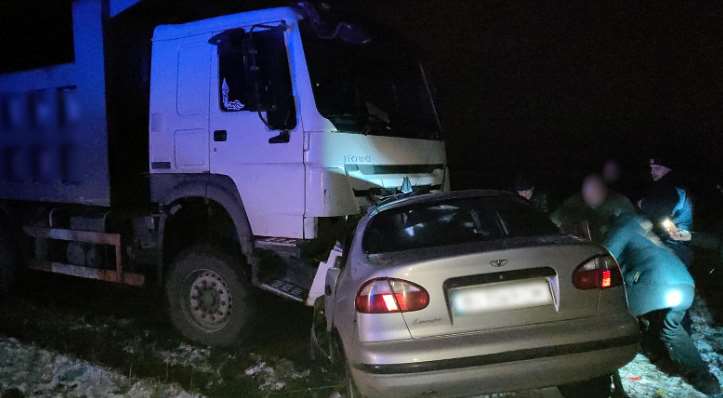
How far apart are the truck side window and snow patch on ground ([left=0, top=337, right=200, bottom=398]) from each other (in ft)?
7.46

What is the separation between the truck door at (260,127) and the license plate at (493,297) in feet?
6.20

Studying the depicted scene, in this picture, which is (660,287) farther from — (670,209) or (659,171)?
(659,171)

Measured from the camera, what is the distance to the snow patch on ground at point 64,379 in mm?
4305

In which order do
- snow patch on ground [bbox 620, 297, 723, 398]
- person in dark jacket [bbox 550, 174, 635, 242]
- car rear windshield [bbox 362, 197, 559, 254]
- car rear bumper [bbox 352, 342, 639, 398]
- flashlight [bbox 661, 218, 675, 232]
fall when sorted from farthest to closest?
1. flashlight [bbox 661, 218, 675, 232]
2. person in dark jacket [bbox 550, 174, 635, 242]
3. snow patch on ground [bbox 620, 297, 723, 398]
4. car rear windshield [bbox 362, 197, 559, 254]
5. car rear bumper [bbox 352, 342, 639, 398]

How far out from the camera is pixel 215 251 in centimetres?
527

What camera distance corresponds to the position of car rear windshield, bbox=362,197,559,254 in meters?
3.76

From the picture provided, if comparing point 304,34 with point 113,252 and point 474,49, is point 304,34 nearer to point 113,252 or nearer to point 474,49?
point 113,252

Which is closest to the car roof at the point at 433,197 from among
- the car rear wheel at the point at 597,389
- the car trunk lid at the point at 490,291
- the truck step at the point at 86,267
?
the car trunk lid at the point at 490,291

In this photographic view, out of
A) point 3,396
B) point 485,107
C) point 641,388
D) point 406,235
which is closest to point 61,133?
point 3,396

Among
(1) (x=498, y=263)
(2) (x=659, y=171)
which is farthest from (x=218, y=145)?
(2) (x=659, y=171)

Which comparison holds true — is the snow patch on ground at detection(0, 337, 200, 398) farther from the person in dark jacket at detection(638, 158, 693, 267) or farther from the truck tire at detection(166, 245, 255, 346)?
the person in dark jacket at detection(638, 158, 693, 267)

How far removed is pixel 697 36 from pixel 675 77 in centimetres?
117

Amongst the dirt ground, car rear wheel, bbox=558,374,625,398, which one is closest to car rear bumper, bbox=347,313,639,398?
car rear wheel, bbox=558,374,625,398

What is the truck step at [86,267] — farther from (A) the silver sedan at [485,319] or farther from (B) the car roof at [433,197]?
(A) the silver sedan at [485,319]
